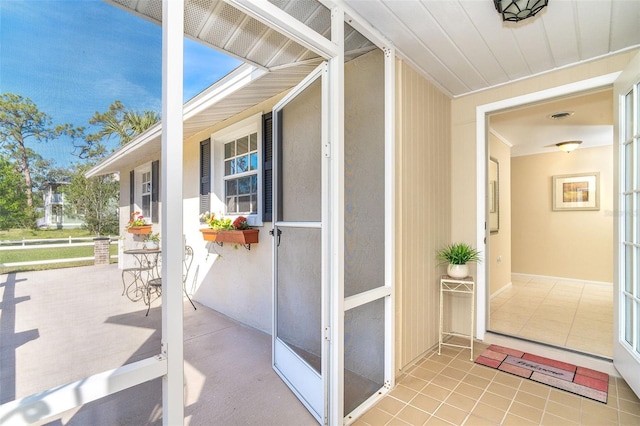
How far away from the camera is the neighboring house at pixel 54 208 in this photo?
99 cm

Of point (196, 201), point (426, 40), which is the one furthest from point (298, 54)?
point (196, 201)

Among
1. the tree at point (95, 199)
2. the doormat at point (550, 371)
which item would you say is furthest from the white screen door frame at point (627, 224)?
the tree at point (95, 199)

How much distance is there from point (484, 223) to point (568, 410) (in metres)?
1.62

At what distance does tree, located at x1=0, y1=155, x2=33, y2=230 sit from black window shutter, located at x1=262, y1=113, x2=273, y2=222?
214 centimetres

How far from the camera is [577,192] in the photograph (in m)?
5.58

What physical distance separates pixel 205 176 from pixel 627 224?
422cm

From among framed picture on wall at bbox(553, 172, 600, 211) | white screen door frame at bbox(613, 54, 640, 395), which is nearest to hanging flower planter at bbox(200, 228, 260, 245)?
white screen door frame at bbox(613, 54, 640, 395)

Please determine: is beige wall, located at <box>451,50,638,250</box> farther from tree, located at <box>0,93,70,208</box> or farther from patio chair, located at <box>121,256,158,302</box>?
tree, located at <box>0,93,70,208</box>

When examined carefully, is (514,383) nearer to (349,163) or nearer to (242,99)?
(349,163)

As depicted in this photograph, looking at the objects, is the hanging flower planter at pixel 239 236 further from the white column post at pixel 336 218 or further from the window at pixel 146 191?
the window at pixel 146 191

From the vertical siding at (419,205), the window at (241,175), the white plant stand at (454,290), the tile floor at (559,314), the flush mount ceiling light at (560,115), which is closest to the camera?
the vertical siding at (419,205)

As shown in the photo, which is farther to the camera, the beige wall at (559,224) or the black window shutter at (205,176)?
the beige wall at (559,224)

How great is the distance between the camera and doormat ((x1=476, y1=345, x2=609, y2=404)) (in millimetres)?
2248

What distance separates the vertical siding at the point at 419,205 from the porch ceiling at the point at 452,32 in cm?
35
